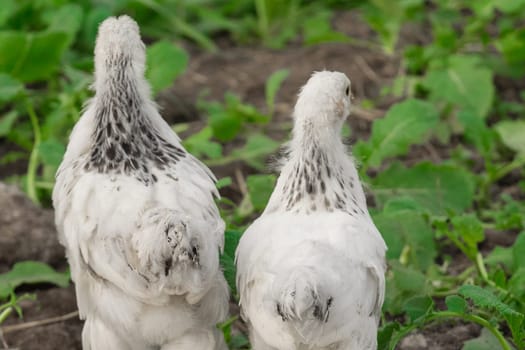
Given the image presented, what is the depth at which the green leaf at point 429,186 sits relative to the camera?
5.28 m

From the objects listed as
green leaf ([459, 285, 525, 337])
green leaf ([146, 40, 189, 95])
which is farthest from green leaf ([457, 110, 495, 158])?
green leaf ([459, 285, 525, 337])

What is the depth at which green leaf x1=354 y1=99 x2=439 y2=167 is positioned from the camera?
508 cm

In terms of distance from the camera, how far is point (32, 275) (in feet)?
15.8

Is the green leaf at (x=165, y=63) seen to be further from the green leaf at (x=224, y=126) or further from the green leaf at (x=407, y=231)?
the green leaf at (x=407, y=231)

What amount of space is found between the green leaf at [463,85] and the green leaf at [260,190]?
2.16 metres

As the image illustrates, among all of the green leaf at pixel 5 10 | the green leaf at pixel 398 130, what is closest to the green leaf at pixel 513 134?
the green leaf at pixel 398 130

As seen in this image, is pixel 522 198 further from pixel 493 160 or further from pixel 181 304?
pixel 181 304

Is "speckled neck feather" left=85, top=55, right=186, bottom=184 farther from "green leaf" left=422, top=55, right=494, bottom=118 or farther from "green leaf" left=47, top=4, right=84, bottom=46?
"green leaf" left=422, top=55, right=494, bottom=118

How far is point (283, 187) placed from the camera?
3771 millimetres

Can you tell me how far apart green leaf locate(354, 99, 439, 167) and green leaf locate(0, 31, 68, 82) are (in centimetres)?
190

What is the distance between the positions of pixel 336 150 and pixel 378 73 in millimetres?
3968

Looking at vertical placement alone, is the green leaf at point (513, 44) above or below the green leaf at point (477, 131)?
above

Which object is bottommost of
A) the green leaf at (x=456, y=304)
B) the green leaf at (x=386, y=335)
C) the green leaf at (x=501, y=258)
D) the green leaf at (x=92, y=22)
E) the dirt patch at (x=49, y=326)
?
the dirt patch at (x=49, y=326)

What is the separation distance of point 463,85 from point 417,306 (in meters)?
2.93
